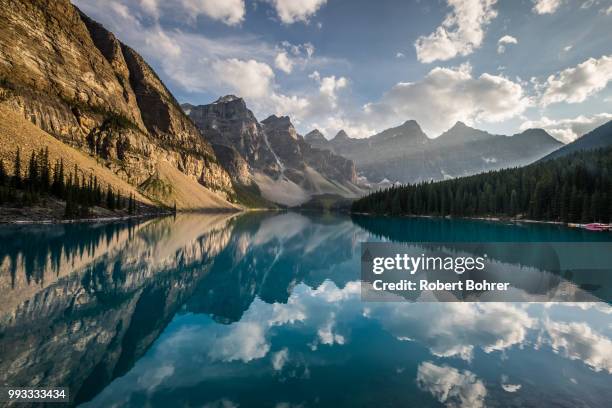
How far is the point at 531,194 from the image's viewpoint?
137 m

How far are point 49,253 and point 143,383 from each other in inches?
1417

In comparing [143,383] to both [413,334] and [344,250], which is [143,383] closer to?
[413,334]

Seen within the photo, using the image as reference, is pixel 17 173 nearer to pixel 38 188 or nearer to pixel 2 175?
pixel 2 175

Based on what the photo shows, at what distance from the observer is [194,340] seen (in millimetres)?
16625

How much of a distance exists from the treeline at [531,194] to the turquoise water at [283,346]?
115993 mm

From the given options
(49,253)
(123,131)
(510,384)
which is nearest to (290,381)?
(510,384)

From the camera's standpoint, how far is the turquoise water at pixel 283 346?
11.2 metres

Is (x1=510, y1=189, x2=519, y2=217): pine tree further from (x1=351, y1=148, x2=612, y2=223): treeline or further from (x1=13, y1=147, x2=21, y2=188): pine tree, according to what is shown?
(x1=13, y1=147, x2=21, y2=188): pine tree

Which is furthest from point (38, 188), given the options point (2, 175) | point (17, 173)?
point (2, 175)

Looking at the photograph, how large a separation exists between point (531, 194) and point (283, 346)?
155602 mm

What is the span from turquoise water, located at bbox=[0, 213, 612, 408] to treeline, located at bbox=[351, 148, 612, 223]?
4567 inches

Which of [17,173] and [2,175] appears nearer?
[2,175]

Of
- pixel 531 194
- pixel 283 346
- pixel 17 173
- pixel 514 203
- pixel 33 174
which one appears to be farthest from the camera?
pixel 514 203

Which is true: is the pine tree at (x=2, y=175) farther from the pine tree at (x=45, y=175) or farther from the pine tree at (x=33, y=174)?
the pine tree at (x=45, y=175)
